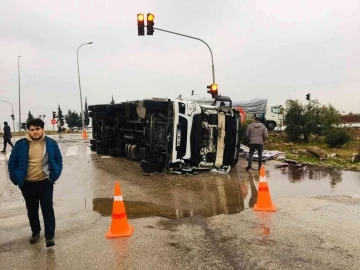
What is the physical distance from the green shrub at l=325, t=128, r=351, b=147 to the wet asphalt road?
8.18 m

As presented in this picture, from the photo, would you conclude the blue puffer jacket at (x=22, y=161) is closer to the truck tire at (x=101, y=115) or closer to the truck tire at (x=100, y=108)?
the truck tire at (x=101, y=115)

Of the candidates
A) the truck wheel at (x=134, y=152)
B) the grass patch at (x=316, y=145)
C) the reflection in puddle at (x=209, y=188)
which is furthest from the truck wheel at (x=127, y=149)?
the grass patch at (x=316, y=145)

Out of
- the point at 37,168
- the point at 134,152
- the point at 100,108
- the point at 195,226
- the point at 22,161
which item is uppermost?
the point at 100,108

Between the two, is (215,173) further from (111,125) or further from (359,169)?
(111,125)

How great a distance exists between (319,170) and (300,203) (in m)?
4.45

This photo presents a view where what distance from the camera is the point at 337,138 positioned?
1677 centimetres

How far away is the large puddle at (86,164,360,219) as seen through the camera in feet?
21.0

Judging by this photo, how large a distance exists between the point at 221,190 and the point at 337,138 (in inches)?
425

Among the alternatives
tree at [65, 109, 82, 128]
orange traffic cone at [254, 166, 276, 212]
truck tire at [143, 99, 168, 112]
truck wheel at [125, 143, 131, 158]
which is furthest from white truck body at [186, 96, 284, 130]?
tree at [65, 109, 82, 128]

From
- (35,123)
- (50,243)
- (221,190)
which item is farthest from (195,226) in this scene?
(221,190)

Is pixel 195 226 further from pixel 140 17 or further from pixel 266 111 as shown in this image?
pixel 266 111

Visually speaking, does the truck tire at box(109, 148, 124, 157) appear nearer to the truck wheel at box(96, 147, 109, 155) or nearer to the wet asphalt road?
the truck wheel at box(96, 147, 109, 155)

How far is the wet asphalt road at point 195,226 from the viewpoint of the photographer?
4098 millimetres

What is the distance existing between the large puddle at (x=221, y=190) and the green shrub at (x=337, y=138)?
21.3ft
